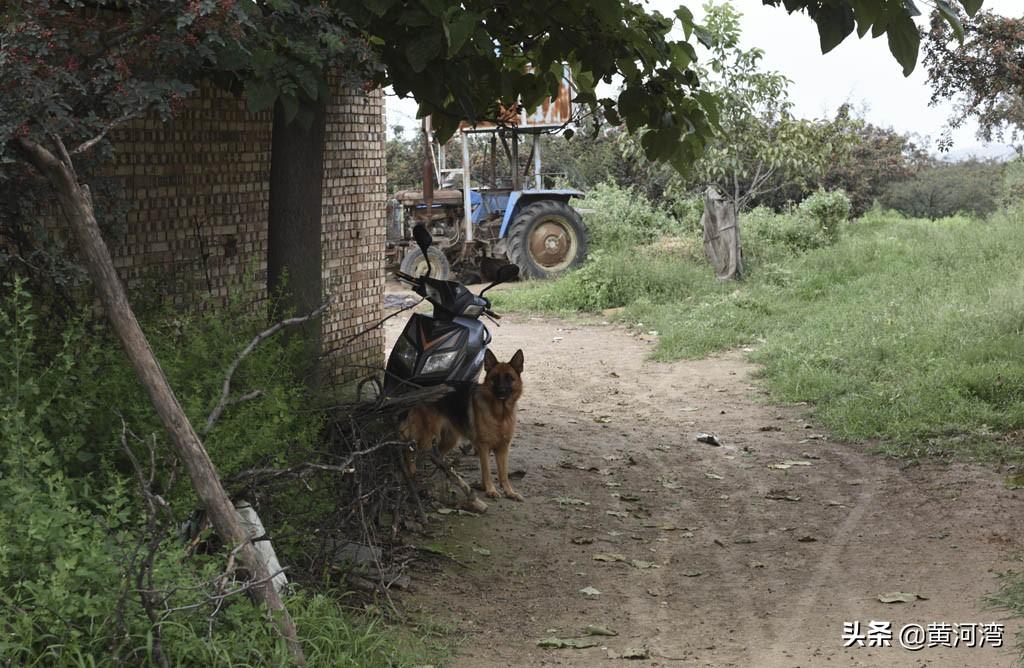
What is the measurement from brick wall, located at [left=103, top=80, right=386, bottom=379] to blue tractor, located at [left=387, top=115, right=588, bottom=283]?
9.77 m

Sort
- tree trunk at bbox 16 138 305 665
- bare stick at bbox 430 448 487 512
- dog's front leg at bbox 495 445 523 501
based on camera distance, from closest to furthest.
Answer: tree trunk at bbox 16 138 305 665
bare stick at bbox 430 448 487 512
dog's front leg at bbox 495 445 523 501

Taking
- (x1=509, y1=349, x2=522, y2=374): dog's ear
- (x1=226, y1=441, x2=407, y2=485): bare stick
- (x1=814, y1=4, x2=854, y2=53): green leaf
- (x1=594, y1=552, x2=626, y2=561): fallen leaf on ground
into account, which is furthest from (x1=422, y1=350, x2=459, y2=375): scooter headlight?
(x1=814, y1=4, x2=854, y2=53): green leaf

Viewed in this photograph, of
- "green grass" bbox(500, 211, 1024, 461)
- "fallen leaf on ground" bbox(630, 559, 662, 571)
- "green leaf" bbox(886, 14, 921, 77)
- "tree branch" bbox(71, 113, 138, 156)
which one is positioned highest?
"green leaf" bbox(886, 14, 921, 77)

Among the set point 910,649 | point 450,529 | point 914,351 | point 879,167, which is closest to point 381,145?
point 450,529

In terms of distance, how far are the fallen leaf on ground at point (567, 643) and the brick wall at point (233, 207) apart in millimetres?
2261

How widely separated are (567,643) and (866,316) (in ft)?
29.6

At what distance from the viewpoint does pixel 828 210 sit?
2067 centimetres

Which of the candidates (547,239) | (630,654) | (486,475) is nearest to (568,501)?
(486,475)

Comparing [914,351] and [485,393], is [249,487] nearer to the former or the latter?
[485,393]

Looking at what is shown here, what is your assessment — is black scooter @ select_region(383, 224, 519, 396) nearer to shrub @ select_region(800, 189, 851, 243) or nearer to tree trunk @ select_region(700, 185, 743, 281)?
tree trunk @ select_region(700, 185, 743, 281)

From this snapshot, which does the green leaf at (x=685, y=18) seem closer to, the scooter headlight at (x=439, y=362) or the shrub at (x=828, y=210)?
the scooter headlight at (x=439, y=362)

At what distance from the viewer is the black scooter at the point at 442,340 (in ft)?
23.7

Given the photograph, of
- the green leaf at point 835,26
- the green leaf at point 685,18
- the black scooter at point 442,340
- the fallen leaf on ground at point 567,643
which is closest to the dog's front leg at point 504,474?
the black scooter at point 442,340

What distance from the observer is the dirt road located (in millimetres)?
5242
